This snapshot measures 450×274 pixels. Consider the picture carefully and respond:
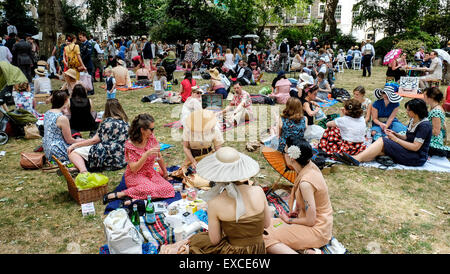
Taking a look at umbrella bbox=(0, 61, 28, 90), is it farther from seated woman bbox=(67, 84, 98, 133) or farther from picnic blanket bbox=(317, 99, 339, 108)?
picnic blanket bbox=(317, 99, 339, 108)

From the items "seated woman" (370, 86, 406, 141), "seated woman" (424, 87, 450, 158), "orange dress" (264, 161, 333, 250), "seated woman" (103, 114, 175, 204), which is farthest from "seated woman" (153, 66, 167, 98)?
"orange dress" (264, 161, 333, 250)

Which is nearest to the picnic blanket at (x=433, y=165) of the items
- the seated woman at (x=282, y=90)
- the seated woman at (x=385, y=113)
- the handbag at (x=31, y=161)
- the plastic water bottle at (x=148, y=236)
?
the seated woman at (x=385, y=113)

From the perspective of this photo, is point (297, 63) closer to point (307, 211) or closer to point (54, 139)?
→ point (54, 139)

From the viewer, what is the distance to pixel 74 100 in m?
6.67

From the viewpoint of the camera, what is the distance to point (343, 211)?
447 cm

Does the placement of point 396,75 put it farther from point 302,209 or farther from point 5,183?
point 5,183

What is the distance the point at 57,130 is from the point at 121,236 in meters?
3.27

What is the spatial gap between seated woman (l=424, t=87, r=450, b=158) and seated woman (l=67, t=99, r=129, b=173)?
18.4ft

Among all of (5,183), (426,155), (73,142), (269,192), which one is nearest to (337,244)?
(269,192)

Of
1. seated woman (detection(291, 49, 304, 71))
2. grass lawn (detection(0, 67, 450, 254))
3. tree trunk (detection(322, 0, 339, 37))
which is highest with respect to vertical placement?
tree trunk (detection(322, 0, 339, 37))

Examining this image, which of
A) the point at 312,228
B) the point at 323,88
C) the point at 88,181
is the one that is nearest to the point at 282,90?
the point at 323,88

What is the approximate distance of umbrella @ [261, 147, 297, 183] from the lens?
4605mm

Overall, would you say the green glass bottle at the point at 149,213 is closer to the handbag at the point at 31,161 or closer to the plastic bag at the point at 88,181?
the plastic bag at the point at 88,181

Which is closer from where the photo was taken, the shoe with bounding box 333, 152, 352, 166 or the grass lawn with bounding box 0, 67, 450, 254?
the grass lawn with bounding box 0, 67, 450, 254
